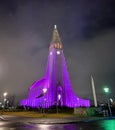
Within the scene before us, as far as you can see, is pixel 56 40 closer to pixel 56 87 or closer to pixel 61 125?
pixel 56 87

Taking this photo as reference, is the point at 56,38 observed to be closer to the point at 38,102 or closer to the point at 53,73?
the point at 53,73

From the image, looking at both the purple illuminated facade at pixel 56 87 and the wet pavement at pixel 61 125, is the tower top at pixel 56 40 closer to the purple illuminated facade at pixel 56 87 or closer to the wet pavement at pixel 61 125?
the purple illuminated facade at pixel 56 87

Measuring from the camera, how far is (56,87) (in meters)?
77.2

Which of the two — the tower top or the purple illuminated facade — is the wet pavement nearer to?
the purple illuminated facade

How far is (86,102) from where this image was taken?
256 ft

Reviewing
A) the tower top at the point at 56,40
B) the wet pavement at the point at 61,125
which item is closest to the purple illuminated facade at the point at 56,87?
the tower top at the point at 56,40

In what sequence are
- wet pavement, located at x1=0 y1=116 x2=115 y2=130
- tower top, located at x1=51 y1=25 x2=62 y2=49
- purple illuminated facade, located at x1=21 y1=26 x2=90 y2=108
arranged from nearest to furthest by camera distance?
wet pavement, located at x1=0 y1=116 x2=115 y2=130, purple illuminated facade, located at x1=21 y1=26 x2=90 y2=108, tower top, located at x1=51 y1=25 x2=62 y2=49

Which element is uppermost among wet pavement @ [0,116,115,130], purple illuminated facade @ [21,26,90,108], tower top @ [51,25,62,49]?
tower top @ [51,25,62,49]

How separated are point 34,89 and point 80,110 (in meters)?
59.5

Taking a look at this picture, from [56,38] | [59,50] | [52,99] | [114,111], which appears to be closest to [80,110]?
[114,111]

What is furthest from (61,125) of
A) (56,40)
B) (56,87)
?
(56,40)

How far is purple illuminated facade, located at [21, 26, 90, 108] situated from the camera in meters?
72.0

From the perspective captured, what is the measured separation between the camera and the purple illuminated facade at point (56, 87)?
2833 inches

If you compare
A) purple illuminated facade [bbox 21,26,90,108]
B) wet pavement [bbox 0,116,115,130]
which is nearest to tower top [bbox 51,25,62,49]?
purple illuminated facade [bbox 21,26,90,108]
